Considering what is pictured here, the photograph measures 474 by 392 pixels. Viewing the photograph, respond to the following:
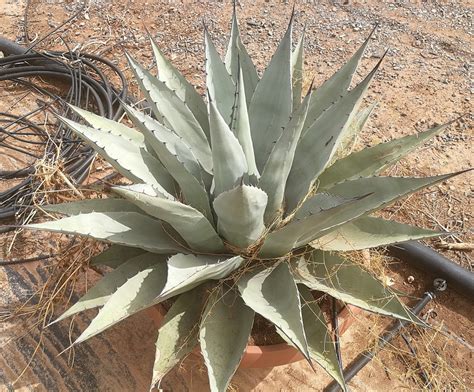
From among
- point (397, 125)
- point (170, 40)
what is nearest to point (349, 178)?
point (397, 125)

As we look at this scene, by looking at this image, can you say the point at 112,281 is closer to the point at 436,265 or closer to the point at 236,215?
the point at 236,215

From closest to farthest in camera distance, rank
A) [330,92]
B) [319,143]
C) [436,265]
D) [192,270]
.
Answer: [192,270] < [319,143] < [330,92] < [436,265]

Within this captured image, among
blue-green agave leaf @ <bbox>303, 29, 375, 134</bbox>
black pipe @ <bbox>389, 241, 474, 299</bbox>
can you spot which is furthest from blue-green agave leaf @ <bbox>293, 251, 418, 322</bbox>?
black pipe @ <bbox>389, 241, 474, 299</bbox>

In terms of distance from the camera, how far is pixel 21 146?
2.70 meters

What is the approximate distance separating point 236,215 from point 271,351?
442 millimetres

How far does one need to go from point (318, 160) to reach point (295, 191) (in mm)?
112

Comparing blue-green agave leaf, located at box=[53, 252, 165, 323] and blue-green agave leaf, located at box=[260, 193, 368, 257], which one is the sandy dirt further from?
blue-green agave leaf, located at box=[260, 193, 368, 257]

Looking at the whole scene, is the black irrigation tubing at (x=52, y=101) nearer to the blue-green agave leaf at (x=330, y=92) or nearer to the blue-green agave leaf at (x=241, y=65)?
the blue-green agave leaf at (x=241, y=65)

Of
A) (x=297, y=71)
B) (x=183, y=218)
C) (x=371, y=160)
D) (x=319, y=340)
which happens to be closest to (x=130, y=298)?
(x=183, y=218)

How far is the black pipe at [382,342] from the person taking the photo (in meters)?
1.76

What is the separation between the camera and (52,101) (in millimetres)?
2877

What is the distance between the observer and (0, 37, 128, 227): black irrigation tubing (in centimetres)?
245

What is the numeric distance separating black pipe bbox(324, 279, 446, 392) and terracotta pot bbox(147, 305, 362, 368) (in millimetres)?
244

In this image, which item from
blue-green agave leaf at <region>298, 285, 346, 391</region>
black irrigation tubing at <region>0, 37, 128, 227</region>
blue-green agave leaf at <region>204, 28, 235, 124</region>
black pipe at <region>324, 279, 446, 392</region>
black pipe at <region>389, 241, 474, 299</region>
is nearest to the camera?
blue-green agave leaf at <region>298, 285, 346, 391</region>
